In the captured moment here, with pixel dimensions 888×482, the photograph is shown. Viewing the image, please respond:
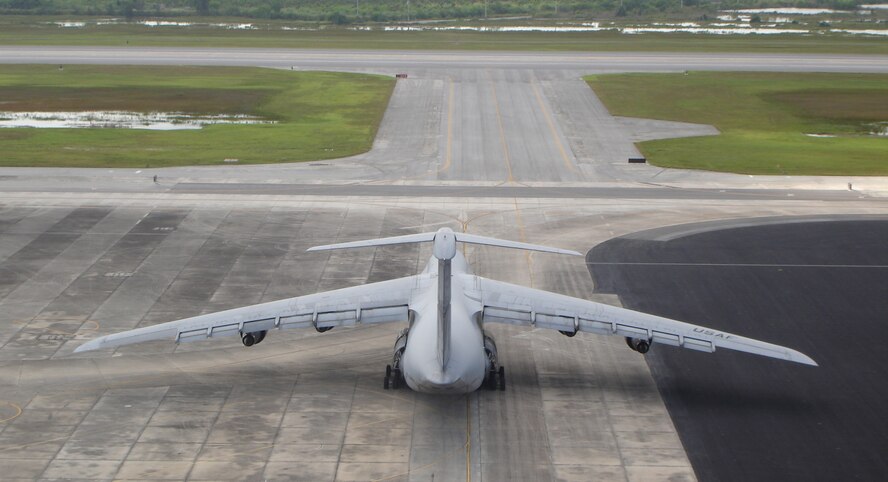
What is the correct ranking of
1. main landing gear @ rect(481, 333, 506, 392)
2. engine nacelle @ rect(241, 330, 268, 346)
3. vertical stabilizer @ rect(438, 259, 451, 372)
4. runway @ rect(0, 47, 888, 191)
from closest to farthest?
vertical stabilizer @ rect(438, 259, 451, 372) → engine nacelle @ rect(241, 330, 268, 346) → main landing gear @ rect(481, 333, 506, 392) → runway @ rect(0, 47, 888, 191)

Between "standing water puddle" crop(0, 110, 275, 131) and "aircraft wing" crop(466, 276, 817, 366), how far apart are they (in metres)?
71.4

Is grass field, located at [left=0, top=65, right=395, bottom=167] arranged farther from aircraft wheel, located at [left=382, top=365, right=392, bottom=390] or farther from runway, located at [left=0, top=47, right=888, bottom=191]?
aircraft wheel, located at [left=382, top=365, right=392, bottom=390]

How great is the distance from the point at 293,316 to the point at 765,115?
84.4 metres

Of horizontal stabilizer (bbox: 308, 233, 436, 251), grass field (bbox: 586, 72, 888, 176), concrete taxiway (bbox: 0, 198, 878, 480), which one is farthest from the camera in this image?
grass field (bbox: 586, 72, 888, 176)

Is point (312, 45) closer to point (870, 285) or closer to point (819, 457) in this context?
point (870, 285)

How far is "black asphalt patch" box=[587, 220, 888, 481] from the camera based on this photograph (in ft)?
133

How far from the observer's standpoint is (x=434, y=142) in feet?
343

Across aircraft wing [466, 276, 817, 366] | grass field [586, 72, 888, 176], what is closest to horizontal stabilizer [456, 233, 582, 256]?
aircraft wing [466, 276, 817, 366]

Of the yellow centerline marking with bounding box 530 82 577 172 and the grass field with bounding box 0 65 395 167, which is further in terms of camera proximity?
the grass field with bounding box 0 65 395 167

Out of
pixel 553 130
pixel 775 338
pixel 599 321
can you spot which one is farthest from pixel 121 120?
pixel 599 321

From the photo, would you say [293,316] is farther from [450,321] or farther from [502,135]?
[502,135]

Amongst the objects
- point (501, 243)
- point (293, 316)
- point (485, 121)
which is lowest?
point (485, 121)

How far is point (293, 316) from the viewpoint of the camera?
148 feet

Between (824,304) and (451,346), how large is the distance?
2632 cm
